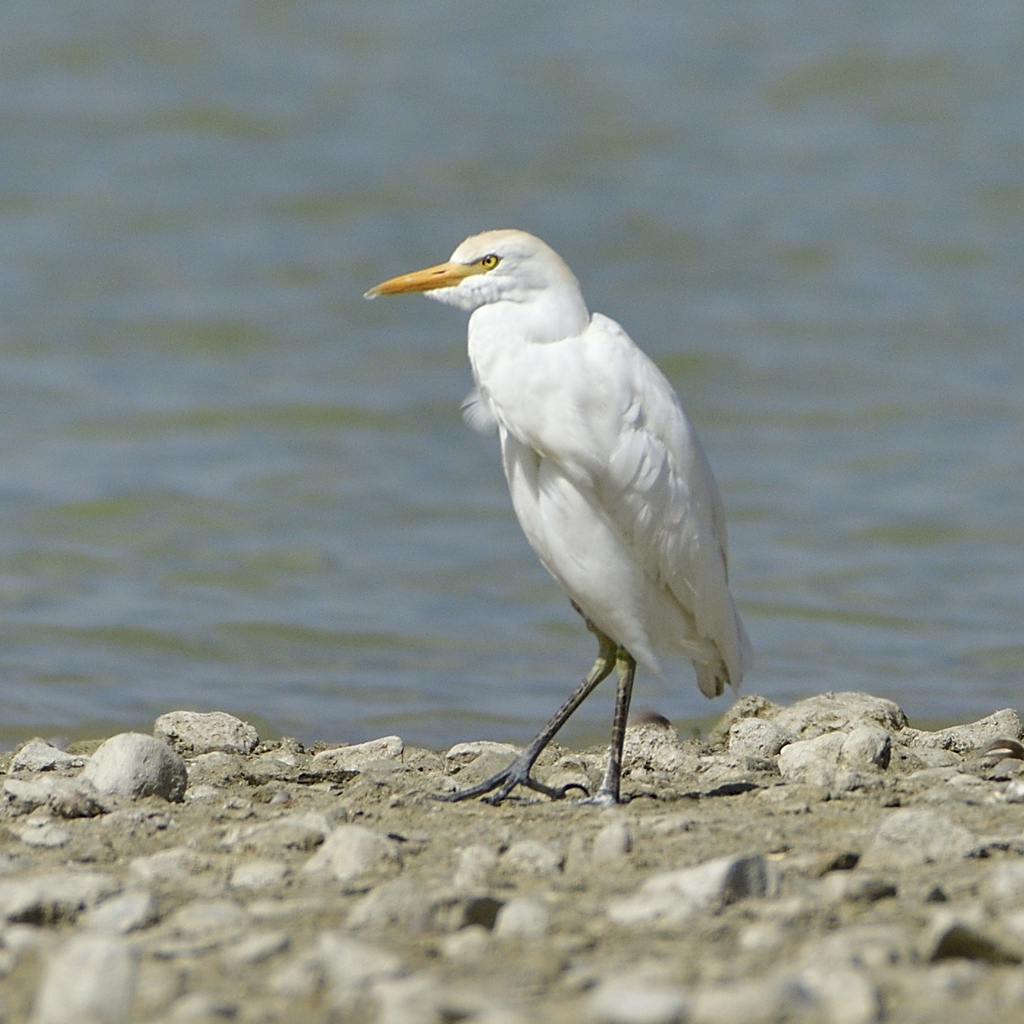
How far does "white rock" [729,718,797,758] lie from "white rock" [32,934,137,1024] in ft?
11.7

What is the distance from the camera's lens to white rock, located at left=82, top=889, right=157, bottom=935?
3631mm

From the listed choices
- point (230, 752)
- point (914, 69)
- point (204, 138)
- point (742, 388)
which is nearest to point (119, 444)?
point (742, 388)

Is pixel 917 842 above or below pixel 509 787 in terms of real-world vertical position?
above

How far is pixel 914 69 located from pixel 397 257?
8.37 m

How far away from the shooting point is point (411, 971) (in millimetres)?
3178

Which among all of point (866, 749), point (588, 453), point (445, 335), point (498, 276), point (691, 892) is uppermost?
point (445, 335)

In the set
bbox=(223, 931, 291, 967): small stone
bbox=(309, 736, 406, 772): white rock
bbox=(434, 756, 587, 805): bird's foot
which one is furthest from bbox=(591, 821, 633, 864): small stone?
bbox=(309, 736, 406, 772): white rock

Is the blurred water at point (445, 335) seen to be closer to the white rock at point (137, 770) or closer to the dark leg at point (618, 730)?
the dark leg at point (618, 730)

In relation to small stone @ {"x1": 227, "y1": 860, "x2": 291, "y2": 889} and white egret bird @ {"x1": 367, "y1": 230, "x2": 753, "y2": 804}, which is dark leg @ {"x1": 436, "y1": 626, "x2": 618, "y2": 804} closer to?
white egret bird @ {"x1": 367, "y1": 230, "x2": 753, "y2": 804}

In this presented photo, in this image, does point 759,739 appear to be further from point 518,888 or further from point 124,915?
point 124,915

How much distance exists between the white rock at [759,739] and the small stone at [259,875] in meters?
2.52

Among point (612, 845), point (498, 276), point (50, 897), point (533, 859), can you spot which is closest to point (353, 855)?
point (533, 859)

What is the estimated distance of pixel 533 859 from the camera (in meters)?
4.18

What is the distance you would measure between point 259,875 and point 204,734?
2.44m
